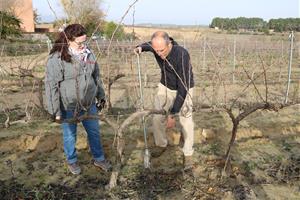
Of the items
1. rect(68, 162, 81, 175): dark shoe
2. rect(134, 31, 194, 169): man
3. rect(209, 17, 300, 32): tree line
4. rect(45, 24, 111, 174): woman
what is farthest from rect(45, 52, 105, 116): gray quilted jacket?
rect(209, 17, 300, 32): tree line

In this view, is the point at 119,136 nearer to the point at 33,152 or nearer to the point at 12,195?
the point at 12,195

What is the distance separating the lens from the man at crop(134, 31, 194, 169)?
12.1 feet

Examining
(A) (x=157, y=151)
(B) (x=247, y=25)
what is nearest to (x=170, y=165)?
(A) (x=157, y=151)

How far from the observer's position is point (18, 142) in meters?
5.27

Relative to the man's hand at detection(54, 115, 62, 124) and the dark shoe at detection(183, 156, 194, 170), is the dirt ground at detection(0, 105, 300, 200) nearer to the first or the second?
the dark shoe at detection(183, 156, 194, 170)

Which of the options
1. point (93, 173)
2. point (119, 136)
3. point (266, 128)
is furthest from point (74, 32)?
point (266, 128)

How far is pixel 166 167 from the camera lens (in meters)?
4.42

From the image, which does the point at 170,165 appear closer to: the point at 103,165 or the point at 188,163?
the point at 188,163

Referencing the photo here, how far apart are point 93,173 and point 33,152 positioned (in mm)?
1194

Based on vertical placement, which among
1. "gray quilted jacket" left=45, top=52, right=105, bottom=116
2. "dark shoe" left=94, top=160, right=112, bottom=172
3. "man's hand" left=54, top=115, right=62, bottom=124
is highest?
"gray quilted jacket" left=45, top=52, right=105, bottom=116

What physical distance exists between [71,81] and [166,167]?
5.35 feet

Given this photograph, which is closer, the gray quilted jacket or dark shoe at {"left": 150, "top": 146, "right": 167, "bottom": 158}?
the gray quilted jacket

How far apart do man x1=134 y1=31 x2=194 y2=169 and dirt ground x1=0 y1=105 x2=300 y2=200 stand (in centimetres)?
35

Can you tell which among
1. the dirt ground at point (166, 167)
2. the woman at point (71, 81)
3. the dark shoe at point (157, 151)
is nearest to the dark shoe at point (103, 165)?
the dirt ground at point (166, 167)
